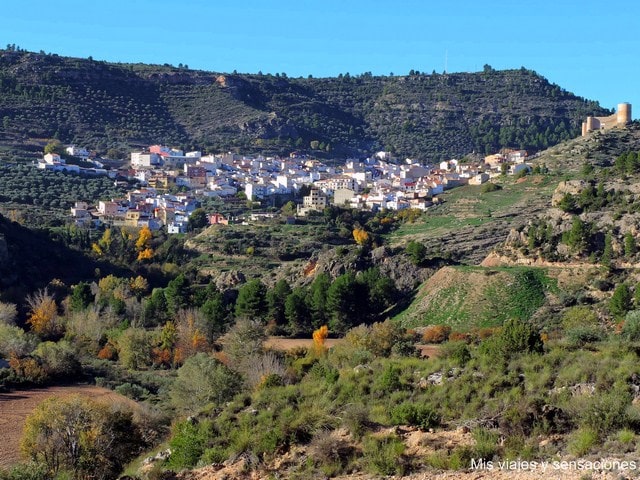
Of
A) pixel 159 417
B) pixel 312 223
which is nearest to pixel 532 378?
pixel 159 417

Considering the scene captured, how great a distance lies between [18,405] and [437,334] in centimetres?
1388

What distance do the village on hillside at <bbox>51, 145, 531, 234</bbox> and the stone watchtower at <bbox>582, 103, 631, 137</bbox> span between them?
20.0 ft

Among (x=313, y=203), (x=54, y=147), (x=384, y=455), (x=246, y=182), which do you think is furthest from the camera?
(x=54, y=147)

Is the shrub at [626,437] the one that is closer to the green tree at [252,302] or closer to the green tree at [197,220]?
the green tree at [252,302]

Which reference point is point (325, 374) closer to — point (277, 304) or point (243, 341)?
point (243, 341)

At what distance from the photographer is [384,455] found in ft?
36.9

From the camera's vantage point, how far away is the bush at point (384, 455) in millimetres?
11023

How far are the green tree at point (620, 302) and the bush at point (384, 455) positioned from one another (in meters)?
19.7

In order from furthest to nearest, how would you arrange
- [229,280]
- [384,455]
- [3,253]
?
[229,280], [3,253], [384,455]

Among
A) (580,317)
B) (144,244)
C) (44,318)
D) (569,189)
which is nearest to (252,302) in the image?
(44,318)

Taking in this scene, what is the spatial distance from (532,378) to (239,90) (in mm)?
102773

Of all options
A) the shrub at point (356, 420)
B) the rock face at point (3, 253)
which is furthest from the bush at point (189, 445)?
the rock face at point (3, 253)

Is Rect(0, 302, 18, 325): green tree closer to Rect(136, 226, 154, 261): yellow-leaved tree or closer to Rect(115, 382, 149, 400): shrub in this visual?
Rect(115, 382, 149, 400): shrub

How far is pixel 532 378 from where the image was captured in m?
12.9
